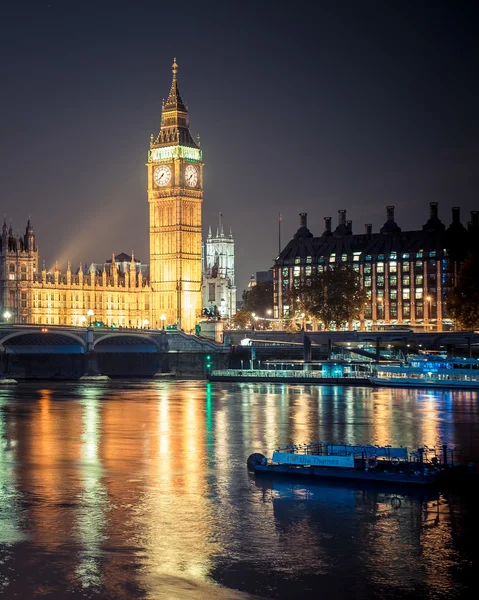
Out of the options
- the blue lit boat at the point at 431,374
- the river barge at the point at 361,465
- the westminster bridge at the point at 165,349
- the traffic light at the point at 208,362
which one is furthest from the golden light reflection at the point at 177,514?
the traffic light at the point at 208,362

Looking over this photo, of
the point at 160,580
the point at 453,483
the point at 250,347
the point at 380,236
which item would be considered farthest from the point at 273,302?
the point at 160,580

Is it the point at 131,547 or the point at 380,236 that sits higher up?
the point at 380,236

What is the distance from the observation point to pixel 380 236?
7279 inches

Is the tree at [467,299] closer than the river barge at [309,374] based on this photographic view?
No

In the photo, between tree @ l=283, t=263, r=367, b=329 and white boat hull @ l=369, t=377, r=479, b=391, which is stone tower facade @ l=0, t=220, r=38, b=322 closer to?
tree @ l=283, t=263, r=367, b=329

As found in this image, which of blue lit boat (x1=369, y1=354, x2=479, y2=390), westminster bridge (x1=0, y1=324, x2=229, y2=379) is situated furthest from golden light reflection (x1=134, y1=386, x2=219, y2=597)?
westminster bridge (x1=0, y1=324, x2=229, y2=379)

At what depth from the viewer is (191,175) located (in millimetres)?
159250

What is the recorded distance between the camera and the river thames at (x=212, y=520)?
29422mm

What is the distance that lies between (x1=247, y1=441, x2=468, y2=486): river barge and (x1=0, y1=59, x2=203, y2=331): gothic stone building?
351 feet

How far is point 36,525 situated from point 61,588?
6881 millimetres

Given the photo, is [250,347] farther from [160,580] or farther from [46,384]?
[160,580]

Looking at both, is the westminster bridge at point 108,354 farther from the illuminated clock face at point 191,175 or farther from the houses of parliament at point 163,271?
the illuminated clock face at point 191,175

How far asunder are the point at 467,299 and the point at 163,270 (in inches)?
1938

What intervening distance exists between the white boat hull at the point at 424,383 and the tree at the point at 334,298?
151ft
